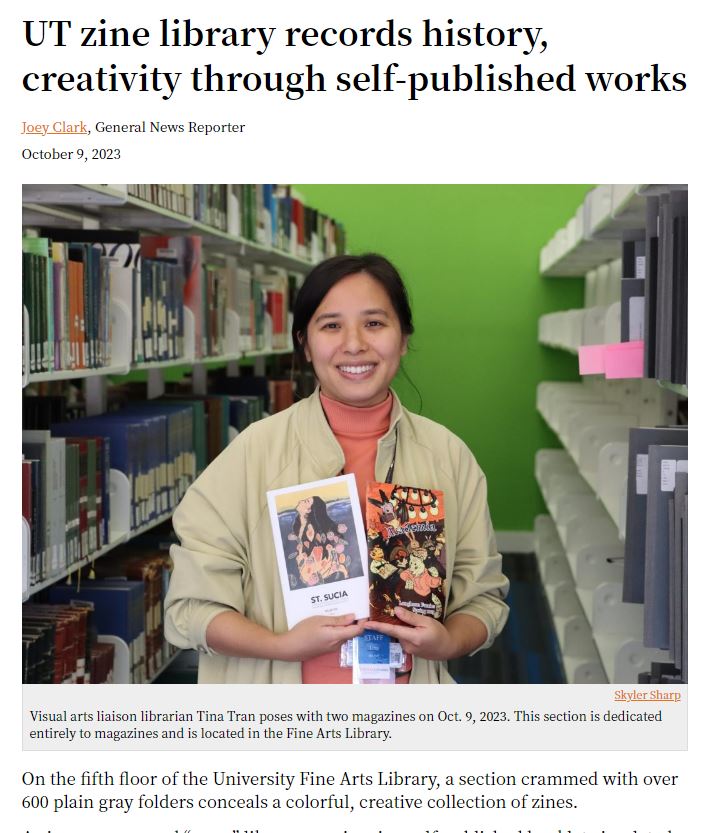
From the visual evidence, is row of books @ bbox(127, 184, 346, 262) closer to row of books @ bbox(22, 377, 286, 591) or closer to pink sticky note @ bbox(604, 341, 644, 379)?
row of books @ bbox(22, 377, 286, 591)

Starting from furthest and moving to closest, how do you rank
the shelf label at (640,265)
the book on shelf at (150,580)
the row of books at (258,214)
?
the row of books at (258,214)
the book on shelf at (150,580)
the shelf label at (640,265)

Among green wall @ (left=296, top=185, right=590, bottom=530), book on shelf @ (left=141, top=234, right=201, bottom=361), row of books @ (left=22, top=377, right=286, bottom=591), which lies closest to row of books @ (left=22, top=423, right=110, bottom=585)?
row of books @ (left=22, top=377, right=286, bottom=591)

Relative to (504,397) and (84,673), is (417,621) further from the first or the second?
(504,397)

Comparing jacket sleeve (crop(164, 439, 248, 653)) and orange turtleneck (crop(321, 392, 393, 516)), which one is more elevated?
orange turtleneck (crop(321, 392, 393, 516))

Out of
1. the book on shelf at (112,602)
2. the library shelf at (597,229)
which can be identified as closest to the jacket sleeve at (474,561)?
the library shelf at (597,229)

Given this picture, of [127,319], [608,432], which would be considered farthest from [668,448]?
[608,432]

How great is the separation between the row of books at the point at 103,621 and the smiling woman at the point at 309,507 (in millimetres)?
887

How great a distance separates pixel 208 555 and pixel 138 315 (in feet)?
4.60

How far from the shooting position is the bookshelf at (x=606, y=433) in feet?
5.37

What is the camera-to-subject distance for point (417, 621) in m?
1.33

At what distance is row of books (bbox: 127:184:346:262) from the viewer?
10.00ft

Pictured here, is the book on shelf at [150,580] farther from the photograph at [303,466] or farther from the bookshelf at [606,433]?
the bookshelf at [606,433]

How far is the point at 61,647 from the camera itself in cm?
226
